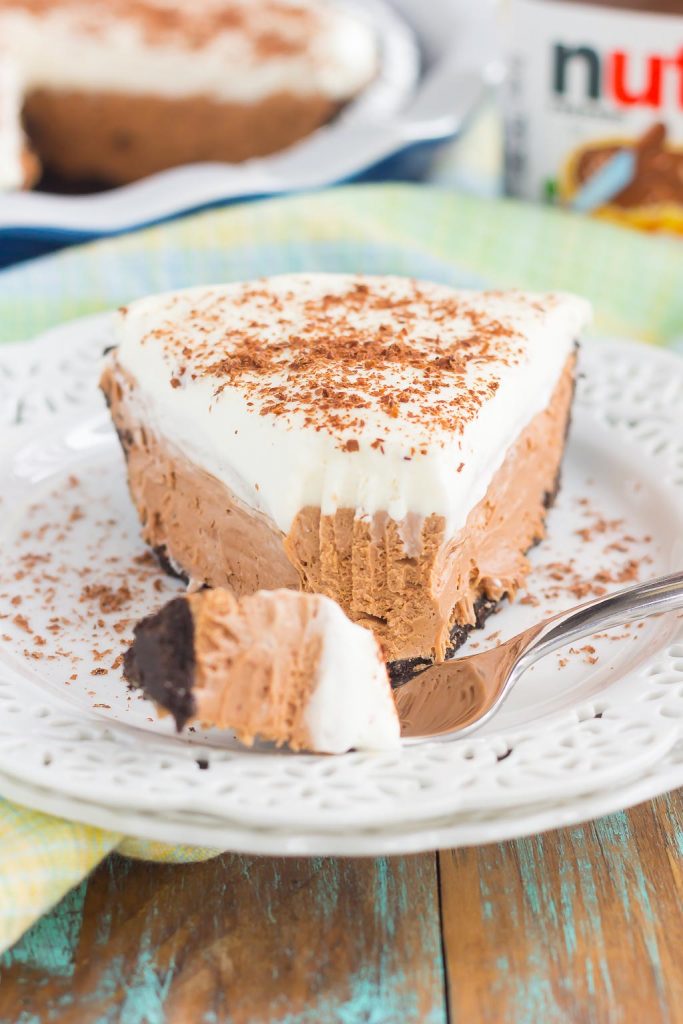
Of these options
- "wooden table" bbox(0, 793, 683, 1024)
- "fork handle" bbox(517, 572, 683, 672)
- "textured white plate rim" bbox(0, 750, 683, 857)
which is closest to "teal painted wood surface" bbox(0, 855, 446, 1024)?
"wooden table" bbox(0, 793, 683, 1024)

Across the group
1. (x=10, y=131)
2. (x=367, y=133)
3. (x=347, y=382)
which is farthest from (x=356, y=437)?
(x=10, y=131)

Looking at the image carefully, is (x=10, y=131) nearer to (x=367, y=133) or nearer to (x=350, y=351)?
(x=367, y=133)

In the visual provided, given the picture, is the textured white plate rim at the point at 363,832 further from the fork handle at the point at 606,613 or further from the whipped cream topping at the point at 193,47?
the whipped cream topping at the point at 193,47

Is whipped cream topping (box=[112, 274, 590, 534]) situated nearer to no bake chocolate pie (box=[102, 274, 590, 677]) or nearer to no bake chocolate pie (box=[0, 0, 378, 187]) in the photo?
no bake chocolate pie (box=[102, 274, 590, 677])

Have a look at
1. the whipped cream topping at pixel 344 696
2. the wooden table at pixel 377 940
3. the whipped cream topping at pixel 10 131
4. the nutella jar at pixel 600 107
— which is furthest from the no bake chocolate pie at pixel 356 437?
the whipped cream topping at pixel 10 131

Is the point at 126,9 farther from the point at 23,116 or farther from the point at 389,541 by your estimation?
the point at 389,541

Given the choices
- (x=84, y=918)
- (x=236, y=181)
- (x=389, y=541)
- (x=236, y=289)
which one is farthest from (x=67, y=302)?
(x=84, y=918)
